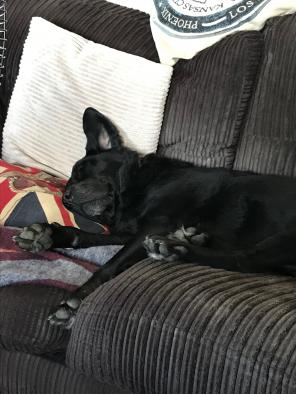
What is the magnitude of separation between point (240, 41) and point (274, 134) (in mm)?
337

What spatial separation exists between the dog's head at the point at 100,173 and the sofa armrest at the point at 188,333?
23.8 inches

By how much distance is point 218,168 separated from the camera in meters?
1.84

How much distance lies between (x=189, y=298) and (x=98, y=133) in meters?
0.94

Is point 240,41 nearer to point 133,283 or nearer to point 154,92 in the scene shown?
point 154,92

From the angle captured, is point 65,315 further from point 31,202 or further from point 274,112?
point 274,112

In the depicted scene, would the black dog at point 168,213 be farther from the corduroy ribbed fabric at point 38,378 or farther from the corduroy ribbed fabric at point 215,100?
the corduroy ribbed fabric at point 38,378

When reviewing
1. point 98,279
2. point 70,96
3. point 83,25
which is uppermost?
point 83,25

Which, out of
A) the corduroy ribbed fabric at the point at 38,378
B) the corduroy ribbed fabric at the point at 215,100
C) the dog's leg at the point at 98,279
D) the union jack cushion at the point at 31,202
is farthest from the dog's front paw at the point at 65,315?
the corduroy ribbed fabric at the point at 215,100

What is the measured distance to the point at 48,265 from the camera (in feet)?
5.06

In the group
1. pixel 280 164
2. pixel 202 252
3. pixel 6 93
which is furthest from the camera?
pixel 6 93

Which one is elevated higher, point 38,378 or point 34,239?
point 34,239

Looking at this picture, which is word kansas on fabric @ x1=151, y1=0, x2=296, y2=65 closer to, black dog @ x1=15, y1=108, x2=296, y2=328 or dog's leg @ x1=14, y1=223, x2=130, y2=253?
black dog @ x1=15, y1=108, x2=296, y2=328

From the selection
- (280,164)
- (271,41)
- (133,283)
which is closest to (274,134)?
(280,164)

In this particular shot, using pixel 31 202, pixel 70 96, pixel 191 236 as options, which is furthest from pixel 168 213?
pixel 70 96
